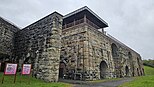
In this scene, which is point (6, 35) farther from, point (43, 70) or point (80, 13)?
point (80, 13)

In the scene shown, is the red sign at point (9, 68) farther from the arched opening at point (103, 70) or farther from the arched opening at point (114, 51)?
the arched opening at point (114, 51)

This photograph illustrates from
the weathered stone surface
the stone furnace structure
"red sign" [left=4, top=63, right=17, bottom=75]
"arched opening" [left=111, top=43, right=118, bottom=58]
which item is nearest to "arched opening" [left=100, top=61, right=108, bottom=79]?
the stone furnace structure

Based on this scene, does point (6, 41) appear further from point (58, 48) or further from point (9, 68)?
point (9, 68)

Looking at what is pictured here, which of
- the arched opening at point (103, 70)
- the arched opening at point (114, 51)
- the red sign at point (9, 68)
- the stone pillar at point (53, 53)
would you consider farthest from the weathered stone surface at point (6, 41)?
the arched opening at point (114, 51)

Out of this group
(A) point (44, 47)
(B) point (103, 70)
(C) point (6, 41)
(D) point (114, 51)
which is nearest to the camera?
(A) point (44, 47)

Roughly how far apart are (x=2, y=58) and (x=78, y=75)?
23.9ft

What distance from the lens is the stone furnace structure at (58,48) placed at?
9569mm

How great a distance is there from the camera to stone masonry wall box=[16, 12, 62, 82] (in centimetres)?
916

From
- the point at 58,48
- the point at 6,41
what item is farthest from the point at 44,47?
the point at 6,41

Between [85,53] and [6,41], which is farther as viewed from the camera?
[85,53]

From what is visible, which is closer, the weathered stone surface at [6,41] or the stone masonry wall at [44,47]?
the stone masonry wall at [44,47]

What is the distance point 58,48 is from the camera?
9.84 metres

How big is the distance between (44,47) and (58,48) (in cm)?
106

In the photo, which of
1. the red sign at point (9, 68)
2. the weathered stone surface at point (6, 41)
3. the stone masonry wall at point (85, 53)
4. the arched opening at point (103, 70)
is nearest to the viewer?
the red sign at point (9, 68)
